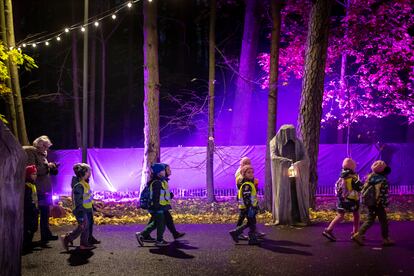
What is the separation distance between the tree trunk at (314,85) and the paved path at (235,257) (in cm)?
353

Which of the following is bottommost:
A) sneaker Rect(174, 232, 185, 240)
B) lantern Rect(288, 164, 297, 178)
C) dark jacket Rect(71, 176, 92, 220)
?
sneaker Rect(174, 232, 185, 240)

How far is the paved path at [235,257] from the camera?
6512 mm

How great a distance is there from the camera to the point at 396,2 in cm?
1888

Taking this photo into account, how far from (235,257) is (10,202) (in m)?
4.94

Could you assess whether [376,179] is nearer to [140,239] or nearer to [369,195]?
[369,195]

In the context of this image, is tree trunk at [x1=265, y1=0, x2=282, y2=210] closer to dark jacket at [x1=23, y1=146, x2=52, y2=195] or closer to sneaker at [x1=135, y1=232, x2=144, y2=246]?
sneaker at [x1=135, y1=232, x2=144, y2=246]

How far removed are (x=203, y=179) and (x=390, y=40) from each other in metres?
9.85

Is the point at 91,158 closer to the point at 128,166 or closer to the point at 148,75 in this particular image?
the point at 128,166

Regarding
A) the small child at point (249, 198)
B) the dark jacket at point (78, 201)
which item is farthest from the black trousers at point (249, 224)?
the dark jacket at point (78, 201)

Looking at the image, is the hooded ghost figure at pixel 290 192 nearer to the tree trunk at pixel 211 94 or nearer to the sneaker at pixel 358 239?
the sneaker at pixel 358 239

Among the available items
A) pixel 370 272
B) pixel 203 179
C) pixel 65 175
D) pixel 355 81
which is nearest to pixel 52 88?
pixel 65 175

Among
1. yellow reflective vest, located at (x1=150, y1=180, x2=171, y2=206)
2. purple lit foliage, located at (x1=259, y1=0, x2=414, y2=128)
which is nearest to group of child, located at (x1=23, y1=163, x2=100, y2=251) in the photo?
yellow reflective vest, located at (x1=150, y1=180, x2=171, y2=206)

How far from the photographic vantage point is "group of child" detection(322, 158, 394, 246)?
25.8ft

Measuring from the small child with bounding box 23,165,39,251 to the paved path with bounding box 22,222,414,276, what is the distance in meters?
0.31
